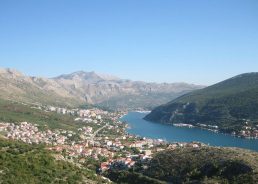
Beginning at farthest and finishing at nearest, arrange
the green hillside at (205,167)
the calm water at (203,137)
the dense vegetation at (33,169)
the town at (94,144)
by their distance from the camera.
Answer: the calm water at (203,137) → the town at (94,144) → the green hillside at (205,167) → the dense vegetation at (33,169)

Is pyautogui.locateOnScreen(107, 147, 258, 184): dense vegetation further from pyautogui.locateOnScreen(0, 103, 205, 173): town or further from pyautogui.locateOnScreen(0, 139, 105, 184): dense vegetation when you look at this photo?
pyautogui.locateOnScreen(0, 139, 105, 184): dense vegetation

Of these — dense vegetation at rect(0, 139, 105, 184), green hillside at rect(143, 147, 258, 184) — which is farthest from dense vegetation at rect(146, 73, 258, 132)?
dense vegetation at rect(0, 139, 105, 184)

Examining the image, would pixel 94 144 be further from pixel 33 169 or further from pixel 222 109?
pixel 222 109

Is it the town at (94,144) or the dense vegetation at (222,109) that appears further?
the dense vegetation at (222,109)

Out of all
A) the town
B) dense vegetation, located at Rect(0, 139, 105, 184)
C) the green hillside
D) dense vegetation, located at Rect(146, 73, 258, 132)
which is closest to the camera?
dense vegetation, located at Rect(0, 139, 105, 184)

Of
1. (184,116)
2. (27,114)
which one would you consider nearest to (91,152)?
(27,114)

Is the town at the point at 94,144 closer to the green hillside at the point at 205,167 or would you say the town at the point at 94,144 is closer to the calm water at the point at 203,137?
the green hillside at the point at 205,167

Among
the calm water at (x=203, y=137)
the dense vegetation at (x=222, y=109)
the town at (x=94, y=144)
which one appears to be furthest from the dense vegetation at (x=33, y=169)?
the dense vegetation at (x=222, y=109)

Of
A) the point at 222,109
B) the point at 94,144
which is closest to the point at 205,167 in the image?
the point at 94,144
